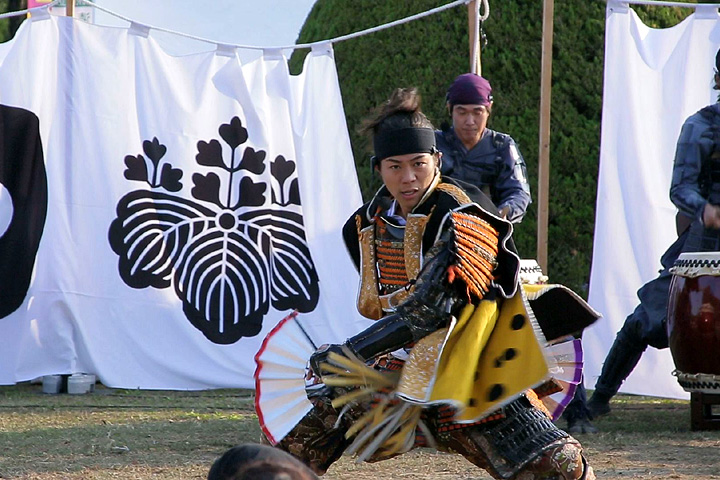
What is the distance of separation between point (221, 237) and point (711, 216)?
3.22m

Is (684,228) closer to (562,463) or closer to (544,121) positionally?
(544,121)

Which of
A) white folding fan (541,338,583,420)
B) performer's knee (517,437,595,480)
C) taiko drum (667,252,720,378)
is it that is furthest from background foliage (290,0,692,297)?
performer's knee (517,437,595,480)

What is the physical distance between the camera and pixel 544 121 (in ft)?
20.8

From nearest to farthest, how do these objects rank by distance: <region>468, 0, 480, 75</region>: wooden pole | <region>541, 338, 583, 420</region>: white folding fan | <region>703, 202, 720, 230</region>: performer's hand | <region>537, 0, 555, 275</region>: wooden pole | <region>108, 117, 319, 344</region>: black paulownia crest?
1. <region>541, 338, 583, 420</region>: white folding fan
2. <region>703, 202, 720, 230</region>: performer's hand
3. <region>468, 0, 480, 75</region>: wooden pole
4. <region>537, 0, 555, 275</region>: wooden pole
5. <region>108, 117, 319, 344</region>: black paulownia crest

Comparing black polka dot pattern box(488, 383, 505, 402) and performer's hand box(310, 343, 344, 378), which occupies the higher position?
performer's hand box(310, 343, 344, 378)

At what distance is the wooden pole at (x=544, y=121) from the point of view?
6.27 metres

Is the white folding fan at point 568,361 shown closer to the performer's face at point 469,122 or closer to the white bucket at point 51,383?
the performer's face at point 469,122

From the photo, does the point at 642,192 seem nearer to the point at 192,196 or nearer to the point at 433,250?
the point at 192,196

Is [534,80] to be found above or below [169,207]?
above

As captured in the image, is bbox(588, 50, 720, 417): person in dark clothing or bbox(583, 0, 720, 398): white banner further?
bbox(583, 0, 720, 398): white banner

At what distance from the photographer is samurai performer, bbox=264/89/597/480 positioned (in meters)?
2.68

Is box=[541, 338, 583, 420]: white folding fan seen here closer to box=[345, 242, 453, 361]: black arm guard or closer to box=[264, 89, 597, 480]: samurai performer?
box=[264, 89, 597, 480]: samurai performer

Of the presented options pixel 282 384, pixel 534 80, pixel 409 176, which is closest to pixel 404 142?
pixel 409 176

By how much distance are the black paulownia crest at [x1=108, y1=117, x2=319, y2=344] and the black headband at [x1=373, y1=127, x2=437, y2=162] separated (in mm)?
3990
